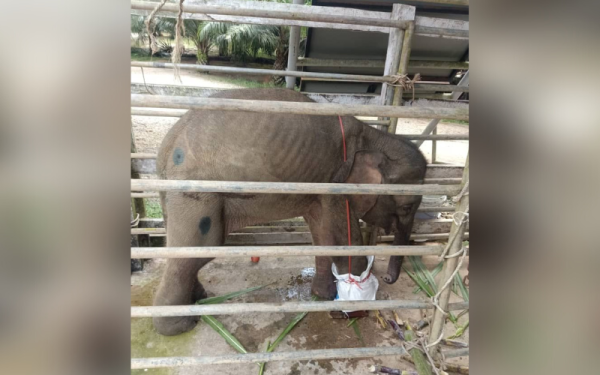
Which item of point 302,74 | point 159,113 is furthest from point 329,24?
point 159,113

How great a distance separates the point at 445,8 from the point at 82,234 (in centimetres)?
451

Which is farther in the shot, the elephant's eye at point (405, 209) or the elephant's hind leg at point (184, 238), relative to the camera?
the elephant's eye at point (405, 209)

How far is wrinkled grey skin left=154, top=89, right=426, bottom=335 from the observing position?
288cm

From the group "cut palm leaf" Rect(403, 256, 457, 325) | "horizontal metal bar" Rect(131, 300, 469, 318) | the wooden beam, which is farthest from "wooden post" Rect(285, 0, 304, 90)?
"horizontal metal bar" Rect(131, 300, 469, 318)

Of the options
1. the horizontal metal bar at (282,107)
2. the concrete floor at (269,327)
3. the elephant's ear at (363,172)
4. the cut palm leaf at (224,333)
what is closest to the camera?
the horizontal metal bar at (282,107)

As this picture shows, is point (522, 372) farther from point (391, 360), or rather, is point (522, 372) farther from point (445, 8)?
point (445, 8)

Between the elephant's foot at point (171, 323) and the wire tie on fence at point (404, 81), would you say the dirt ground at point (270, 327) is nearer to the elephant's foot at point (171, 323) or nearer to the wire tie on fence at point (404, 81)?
the elephant's foot at point (171, 323)

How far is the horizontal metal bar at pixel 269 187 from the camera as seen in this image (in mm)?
1448

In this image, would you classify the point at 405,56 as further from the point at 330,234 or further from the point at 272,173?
the point at 330,234

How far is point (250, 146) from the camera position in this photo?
9.83 ft

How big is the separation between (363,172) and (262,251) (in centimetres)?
208

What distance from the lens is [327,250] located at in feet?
5.37

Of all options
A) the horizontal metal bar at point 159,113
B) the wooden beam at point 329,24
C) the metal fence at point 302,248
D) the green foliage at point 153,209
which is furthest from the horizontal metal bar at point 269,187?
the green foliage at point 153,209

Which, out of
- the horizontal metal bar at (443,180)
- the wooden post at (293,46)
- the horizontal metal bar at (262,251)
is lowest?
the horizontal metal bar at (262,251)
